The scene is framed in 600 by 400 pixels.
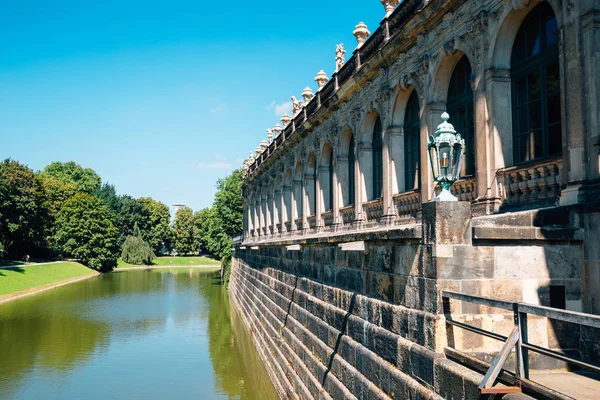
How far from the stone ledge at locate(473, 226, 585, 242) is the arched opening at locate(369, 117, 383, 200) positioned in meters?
9.04

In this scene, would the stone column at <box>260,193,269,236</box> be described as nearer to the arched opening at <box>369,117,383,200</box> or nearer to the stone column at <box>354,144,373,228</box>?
the stone column at <box>354,144,373,228</box>

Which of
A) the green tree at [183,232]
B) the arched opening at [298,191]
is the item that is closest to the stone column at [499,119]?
the arched opening at [298,191]

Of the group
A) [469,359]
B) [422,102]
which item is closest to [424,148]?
[422,102]

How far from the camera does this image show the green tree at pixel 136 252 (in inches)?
3260

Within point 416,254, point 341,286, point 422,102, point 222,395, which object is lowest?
point 222,395

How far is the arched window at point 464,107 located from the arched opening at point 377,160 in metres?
3.94

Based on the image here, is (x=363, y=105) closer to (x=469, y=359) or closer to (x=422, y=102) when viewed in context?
(x=422, y=102)

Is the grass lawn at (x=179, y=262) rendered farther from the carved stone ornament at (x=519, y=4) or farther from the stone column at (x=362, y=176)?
the carved stone ornament at (x=519, y=4)

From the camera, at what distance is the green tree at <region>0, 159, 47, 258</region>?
161 ft

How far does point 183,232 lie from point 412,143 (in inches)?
3722

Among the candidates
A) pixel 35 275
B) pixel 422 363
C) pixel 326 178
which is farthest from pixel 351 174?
pixel 35 275

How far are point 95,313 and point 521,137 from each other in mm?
27833

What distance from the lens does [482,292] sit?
6.46 metres

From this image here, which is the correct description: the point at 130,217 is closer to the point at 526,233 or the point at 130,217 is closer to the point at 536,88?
the point at 536,88
